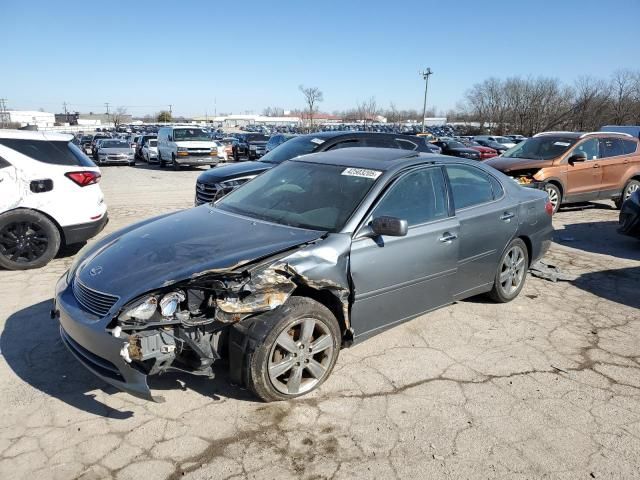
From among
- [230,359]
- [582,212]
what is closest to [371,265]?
[230,359]

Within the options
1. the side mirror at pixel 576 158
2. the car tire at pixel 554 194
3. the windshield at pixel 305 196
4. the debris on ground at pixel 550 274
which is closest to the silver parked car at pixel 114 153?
the car tire at pixel 554 194

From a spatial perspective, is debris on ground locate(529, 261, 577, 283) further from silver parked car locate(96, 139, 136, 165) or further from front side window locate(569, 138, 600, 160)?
silver parked car locate(96, 139, 136, 165)

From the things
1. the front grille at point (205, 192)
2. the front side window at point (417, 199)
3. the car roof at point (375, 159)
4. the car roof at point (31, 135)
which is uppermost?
the car roof at point (31, 135)

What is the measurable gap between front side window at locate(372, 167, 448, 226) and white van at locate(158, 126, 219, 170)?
17.1 meters

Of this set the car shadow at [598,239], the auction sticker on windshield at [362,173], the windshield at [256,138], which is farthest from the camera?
the windshield at [256,138]

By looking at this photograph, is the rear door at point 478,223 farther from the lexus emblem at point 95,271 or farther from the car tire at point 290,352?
the lexus emblem at point 95,271

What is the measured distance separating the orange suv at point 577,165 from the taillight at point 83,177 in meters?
7.80

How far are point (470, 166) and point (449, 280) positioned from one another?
1247mm

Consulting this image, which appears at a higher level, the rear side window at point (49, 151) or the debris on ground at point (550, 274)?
the rear side window at point (49, 151)

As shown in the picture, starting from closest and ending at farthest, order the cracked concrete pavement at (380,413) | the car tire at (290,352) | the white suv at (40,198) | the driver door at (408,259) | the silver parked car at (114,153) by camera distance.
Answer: the cracked concrete pavement at (380,413) → the car tire at (290,352) → the driver door at (408,259) → the white suv at (40,198) → the silver parked car at (114,153)

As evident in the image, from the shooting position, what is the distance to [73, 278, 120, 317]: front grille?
288 cm

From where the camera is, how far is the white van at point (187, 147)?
64.8ft

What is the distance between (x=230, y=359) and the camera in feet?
9.95

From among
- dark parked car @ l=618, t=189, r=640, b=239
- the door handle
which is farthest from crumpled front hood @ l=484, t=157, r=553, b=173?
the door handle
